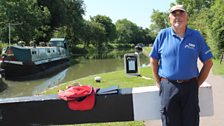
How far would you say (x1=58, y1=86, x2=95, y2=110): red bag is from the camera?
4.93 metres

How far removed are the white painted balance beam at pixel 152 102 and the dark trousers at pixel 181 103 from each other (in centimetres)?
58

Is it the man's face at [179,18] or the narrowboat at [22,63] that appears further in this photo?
the narrowboat at [22,63]

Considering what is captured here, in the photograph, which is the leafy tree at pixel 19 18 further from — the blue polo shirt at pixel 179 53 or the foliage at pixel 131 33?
the foliage at pixel 131 33

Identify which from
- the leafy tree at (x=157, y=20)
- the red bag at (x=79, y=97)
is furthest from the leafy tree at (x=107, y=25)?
the red bag at (x=79, y=97)

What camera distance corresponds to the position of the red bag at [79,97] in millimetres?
4930

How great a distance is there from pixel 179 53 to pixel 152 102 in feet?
3.15

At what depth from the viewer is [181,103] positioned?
4.32 m

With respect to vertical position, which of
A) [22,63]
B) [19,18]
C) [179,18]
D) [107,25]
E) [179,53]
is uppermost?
[107,25]

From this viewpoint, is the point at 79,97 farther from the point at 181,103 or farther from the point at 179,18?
the point at 179,18

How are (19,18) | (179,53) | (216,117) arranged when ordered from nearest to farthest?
(179,53) < (216,117) < (19,18)

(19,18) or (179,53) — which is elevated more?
(19,18)

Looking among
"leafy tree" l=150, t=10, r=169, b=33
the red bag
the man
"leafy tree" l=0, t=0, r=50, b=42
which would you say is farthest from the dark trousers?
"leafy tree" l=150, t=10, r=169, b=33

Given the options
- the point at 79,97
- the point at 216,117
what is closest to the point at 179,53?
the point at 79,97

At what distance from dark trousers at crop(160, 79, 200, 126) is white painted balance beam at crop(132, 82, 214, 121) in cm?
58
